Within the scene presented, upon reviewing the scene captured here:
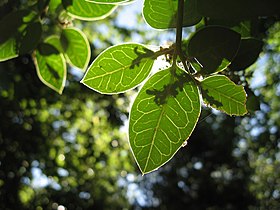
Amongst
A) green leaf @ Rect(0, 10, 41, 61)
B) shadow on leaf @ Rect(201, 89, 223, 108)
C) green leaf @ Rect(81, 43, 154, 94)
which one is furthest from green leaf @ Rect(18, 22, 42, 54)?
shadow on leaf @ Rect(201, 89, 223, 108)

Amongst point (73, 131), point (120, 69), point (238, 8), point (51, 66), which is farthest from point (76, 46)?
point (73, 131)

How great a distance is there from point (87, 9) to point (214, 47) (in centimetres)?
23

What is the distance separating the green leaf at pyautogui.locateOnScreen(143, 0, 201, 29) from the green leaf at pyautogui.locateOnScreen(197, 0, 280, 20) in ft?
0.20

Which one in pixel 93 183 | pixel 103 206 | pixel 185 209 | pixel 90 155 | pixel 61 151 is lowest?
pixel 185 209

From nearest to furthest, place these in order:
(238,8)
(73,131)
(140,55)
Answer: (238,8)
(140,55)
(73,131)

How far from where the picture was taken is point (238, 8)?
36cm

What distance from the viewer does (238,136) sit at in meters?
7.60

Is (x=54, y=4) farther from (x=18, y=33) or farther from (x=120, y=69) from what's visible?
(x=120, y=69)

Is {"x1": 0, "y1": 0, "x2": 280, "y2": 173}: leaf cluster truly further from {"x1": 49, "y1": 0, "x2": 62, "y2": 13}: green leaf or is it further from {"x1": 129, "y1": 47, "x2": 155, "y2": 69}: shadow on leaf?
{"x1": 49, "y1": 0, "x2": 62, "y2": 13}: green leaf

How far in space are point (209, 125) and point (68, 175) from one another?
4948mm

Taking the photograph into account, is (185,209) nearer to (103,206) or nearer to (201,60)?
(103,206)

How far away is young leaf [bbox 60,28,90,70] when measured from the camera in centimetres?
67

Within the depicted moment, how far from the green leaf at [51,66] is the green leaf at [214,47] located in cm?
30

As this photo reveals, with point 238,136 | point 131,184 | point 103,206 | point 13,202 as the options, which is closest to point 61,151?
point 13,202
